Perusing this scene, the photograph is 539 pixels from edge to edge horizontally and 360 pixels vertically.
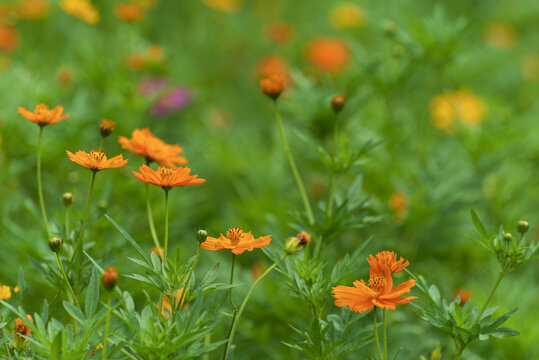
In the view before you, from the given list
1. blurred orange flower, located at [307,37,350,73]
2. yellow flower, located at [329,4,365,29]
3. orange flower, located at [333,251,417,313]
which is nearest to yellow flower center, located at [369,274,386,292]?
orange flower, located at [333,251,417,313]

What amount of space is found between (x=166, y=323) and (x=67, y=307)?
0.37ft

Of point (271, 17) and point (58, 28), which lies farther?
point (271, 17)

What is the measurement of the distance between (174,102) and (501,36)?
1939 millimetres

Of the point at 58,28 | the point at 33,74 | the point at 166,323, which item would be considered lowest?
the point at 58,28

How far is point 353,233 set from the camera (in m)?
1.42

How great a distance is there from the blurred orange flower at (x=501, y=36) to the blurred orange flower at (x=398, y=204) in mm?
1903

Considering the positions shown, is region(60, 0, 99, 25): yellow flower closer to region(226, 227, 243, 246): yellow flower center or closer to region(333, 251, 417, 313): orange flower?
region(226, 227, 243, 246): yellow flower center

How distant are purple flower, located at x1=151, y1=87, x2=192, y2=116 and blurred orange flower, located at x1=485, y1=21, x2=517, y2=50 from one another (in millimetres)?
1788

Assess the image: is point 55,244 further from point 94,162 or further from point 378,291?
point 378,291

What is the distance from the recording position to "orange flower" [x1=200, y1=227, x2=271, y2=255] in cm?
68

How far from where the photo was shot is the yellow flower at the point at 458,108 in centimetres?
201

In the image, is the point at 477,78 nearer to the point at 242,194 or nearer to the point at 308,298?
the point at 242,194

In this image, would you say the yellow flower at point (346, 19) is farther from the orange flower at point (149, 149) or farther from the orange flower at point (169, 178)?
the orange flower at point (169, 178)

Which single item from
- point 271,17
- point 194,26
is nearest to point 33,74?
point 194,26
